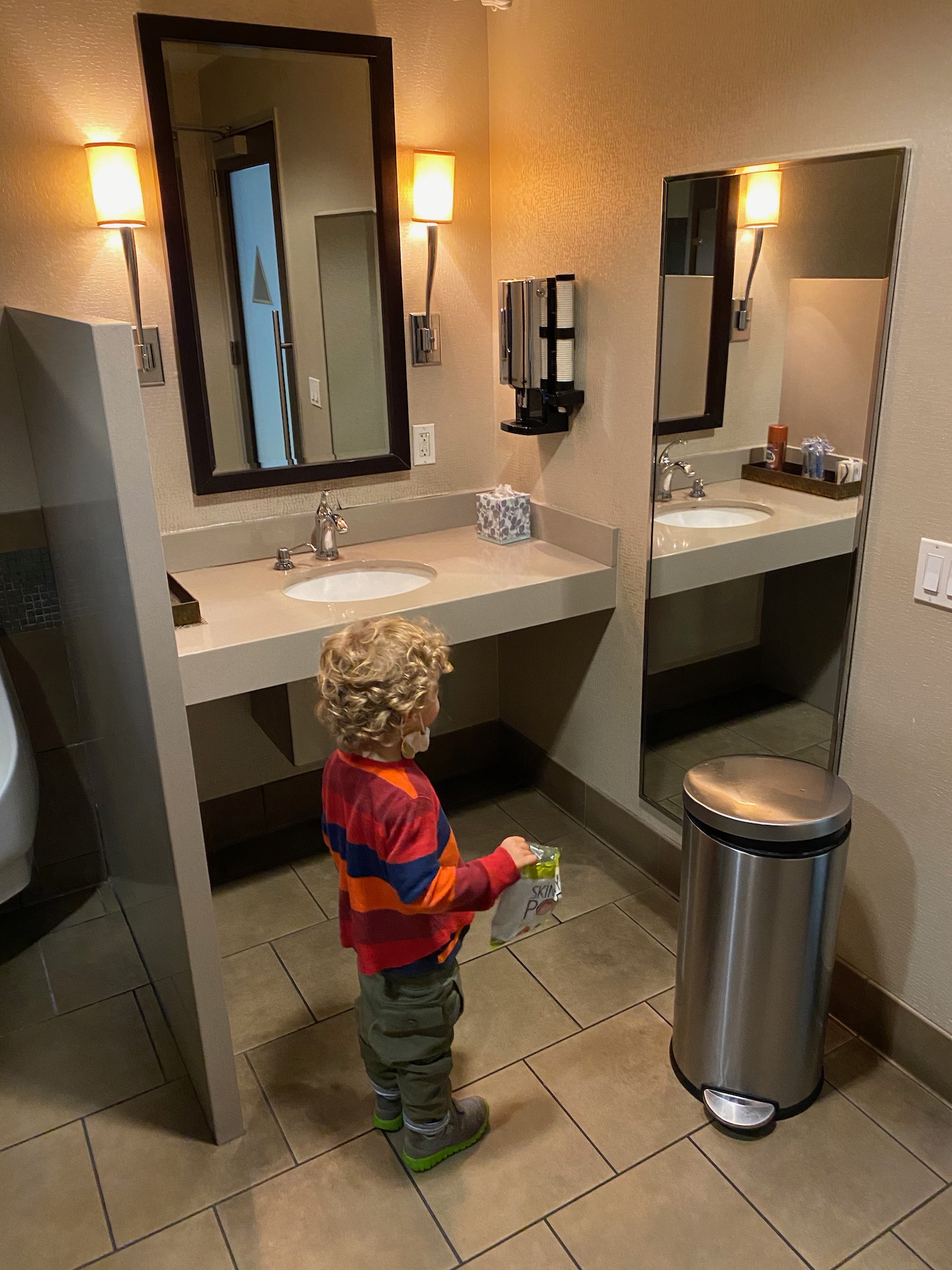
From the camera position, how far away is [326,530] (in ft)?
8.27

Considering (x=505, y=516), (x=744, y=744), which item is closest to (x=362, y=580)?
(x=505, y=516)

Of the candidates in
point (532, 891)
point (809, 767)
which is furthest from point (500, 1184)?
point (809, 767)

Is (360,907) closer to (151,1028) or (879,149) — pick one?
(151,1028)

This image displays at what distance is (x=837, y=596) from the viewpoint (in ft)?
6.33

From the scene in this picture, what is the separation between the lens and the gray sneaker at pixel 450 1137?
1776 mm

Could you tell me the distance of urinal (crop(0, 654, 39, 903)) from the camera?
77.2 inches

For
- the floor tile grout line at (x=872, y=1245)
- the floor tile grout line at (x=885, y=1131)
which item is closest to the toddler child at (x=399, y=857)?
the floor tile grout line at (x=872, y=1245)

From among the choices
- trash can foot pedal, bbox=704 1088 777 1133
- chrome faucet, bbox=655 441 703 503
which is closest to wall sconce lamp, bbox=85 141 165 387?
chrome faucet, bbox=655 441 703 503

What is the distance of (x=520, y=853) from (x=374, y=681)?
1.23ft

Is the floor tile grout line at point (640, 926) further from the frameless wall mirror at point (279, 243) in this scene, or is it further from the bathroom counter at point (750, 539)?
the frameless wall mirror at point (279, 243)

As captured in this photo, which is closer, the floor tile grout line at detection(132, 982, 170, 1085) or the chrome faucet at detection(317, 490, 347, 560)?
the floor tile grout line at detection(132, 982, 170, 1085)

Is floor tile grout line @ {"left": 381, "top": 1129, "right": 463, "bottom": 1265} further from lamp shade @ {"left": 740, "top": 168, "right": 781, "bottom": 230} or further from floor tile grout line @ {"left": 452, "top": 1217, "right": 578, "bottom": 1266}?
lamp shade @ {"left": 740, "top": 168, "right": 781, "bottom": 230}

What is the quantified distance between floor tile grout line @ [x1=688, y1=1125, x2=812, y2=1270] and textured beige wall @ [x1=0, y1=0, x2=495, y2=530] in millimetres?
1754

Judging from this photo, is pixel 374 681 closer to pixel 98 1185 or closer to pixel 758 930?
pixel 758 930
